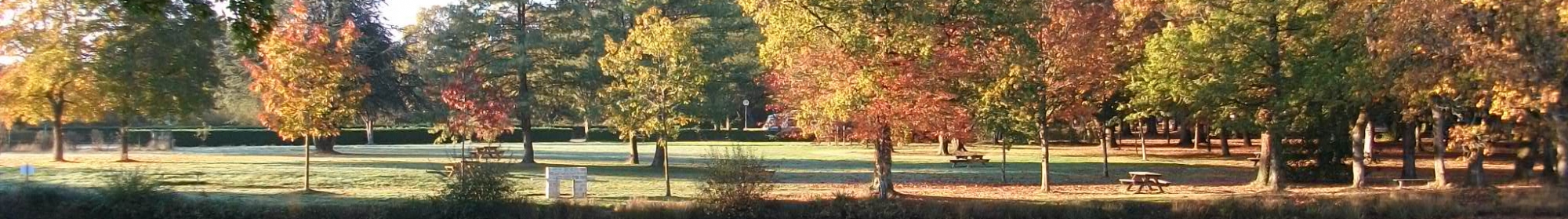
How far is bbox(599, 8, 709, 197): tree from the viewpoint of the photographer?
22.4 metres

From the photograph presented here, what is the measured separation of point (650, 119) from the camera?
23609 mm

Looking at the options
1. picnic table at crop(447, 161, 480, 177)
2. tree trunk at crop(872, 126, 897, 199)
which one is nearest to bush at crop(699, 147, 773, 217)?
picnic table at crop(447, 161, 480, 177)

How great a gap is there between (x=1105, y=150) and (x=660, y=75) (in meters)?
13.5

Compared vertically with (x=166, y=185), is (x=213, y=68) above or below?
above

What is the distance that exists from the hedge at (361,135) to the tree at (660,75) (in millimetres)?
19582

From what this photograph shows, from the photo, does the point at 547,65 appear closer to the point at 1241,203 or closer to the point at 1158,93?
the point at 1158,93

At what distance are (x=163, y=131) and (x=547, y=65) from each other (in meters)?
28.1

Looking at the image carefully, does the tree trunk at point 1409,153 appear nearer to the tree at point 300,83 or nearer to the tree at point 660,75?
the tree at point 660,75

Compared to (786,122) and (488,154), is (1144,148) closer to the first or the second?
(786,122)

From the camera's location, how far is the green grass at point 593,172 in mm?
22672

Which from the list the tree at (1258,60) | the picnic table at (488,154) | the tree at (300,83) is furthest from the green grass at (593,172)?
the tree at (1258,60)

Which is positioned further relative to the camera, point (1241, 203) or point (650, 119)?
point (650, 119)

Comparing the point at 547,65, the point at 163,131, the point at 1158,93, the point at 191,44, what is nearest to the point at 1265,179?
the point at 1158,93

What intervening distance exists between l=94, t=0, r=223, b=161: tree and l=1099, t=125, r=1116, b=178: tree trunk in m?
22.1
